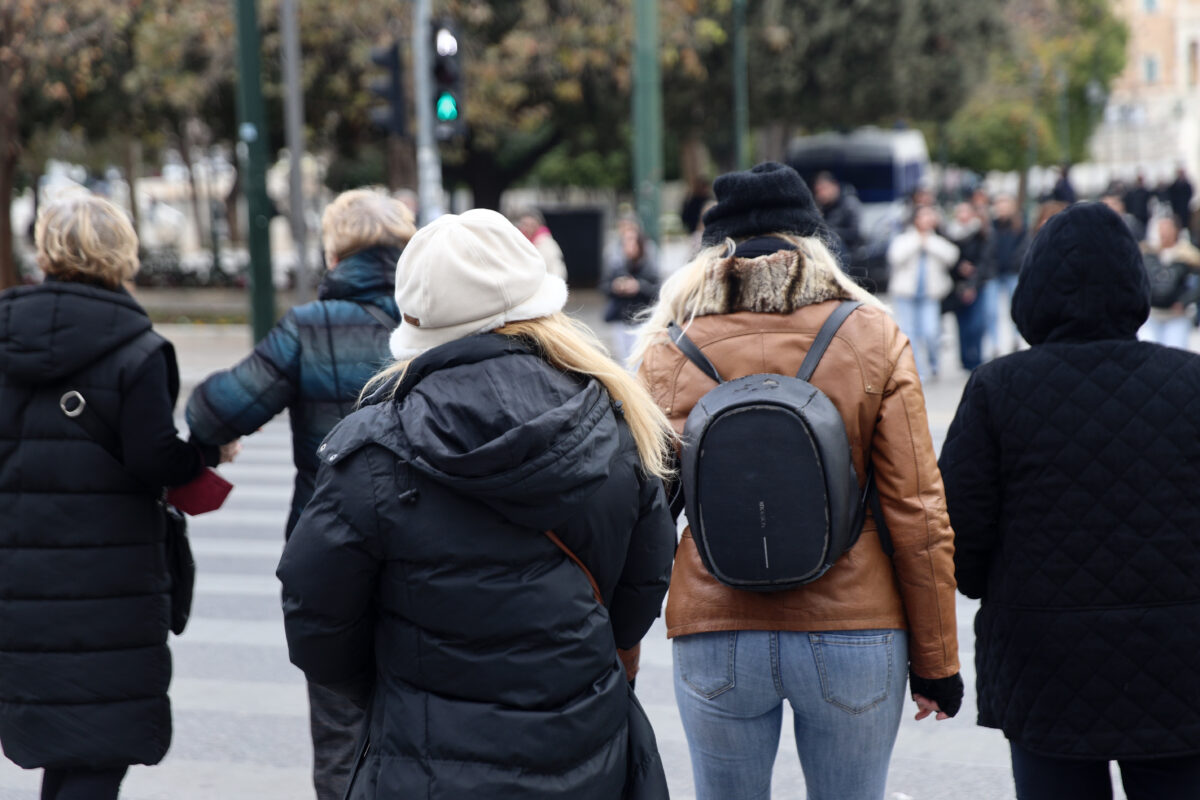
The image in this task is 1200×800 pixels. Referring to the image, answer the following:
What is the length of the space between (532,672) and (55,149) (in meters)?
33.5

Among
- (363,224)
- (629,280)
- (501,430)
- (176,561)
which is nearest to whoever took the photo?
(501,430)

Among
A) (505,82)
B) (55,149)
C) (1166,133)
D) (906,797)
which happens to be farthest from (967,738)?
(1166,133)

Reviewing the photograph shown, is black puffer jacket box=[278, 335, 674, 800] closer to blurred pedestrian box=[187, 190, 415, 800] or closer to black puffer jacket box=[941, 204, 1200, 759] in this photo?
black puffer jacket box=[941, 204, 1200, 759]

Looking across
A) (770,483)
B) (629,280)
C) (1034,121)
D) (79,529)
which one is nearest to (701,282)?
(770,483)

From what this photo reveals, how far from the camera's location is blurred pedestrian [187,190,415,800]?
3.79 m

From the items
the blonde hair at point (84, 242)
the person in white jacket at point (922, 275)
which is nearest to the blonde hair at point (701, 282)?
the blonde hair at point (84, 242)

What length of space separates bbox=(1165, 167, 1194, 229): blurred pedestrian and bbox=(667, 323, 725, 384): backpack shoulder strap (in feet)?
90.3

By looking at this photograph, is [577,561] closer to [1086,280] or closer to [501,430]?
[501,430]

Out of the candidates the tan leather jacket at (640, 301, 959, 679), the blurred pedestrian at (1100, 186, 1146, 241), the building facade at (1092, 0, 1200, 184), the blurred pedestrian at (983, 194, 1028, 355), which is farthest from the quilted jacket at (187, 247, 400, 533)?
the building facade at (1092, 0, 1200, 184)

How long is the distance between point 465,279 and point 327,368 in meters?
1.64

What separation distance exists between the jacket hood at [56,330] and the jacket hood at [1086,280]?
6.89 ft

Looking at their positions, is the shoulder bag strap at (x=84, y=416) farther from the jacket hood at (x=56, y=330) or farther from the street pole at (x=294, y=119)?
the street pole at (x=294, y=119)

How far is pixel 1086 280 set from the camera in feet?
9.61

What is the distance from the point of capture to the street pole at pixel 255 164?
14.0 metres
